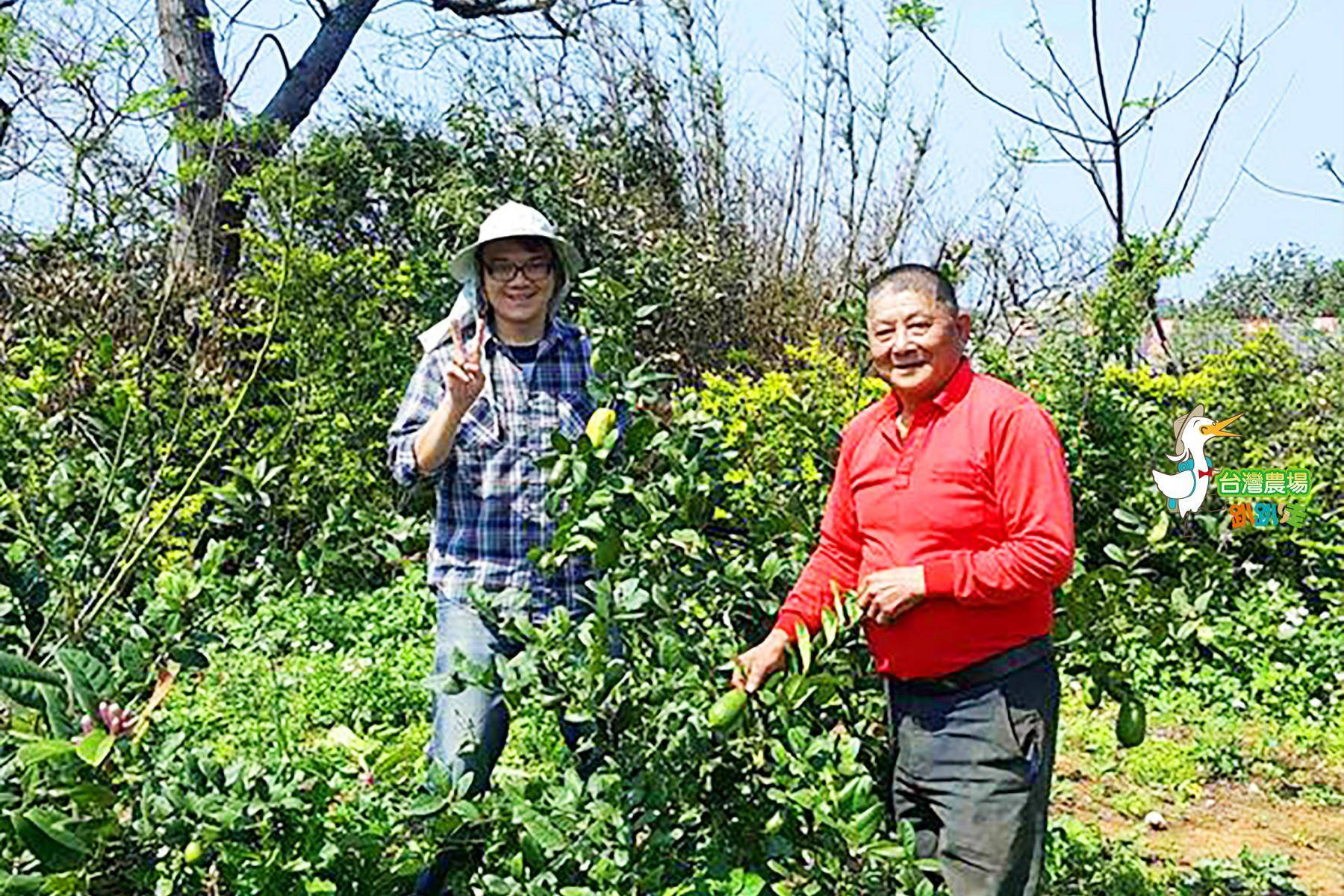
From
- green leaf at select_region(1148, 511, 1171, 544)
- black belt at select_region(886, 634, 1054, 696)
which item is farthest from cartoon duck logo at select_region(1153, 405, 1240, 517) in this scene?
black belt at select_region(886, 634, 1054, 696)

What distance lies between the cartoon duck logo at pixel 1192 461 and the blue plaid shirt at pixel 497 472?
361 centimetres

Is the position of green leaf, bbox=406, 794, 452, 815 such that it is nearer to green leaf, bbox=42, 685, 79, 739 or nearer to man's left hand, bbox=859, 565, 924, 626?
green leaf, bbox=42, 685, 79, 739

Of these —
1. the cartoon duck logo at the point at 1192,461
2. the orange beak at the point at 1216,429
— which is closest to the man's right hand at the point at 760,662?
the cartoon duck logo at the point at 1192,461

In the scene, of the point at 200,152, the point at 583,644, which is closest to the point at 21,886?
the point at 583,644

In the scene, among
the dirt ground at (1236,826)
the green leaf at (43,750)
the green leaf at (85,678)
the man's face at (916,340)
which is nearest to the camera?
the green leaf at (43,750)

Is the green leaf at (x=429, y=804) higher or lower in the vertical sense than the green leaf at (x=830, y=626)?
lower

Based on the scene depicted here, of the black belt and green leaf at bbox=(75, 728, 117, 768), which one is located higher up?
the black belt

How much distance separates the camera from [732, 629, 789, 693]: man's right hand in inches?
93.0

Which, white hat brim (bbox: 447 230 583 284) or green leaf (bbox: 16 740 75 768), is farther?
white hat brim (bbox: 447 230 583 284)

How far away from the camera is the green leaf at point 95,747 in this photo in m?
1.90

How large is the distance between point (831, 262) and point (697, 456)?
7686 mm

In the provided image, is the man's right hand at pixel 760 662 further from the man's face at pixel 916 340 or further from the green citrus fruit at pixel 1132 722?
the green citrus fruit at pixel 1132 722

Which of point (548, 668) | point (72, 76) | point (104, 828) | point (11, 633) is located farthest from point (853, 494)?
point (72, 76)

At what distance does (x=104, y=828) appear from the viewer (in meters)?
2.06
